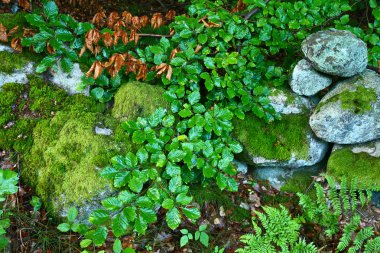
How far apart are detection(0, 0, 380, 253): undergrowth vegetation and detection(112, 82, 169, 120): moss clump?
0.11 ft

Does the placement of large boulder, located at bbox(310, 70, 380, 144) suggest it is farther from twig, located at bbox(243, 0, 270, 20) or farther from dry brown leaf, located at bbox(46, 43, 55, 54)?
dry brown leaf, located at bbox(46, 43, 55, 54)

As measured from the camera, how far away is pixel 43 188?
3.64 m

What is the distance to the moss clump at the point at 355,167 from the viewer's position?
4.32 metres

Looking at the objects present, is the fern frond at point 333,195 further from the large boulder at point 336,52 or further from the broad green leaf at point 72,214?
the broad green leaf at point 72,214

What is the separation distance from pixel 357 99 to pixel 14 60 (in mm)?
4132

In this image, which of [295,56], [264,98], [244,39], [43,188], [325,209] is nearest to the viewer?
[43,188]

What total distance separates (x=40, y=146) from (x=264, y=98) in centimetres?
265

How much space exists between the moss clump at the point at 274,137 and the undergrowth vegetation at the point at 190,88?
0.09m

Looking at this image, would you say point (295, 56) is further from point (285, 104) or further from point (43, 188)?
point (43, 188)

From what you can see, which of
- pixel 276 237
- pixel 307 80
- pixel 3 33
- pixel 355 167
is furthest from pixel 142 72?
pixel 355 167

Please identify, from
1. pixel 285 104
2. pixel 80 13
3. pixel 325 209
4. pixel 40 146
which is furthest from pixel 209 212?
pixel 80 13

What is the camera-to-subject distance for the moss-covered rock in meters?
4.34

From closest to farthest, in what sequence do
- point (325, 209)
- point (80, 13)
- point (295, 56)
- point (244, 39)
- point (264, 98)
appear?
point (325, 209) → point (264, 98) → point (244, 39) → point (295, 56) → point (80, 13)

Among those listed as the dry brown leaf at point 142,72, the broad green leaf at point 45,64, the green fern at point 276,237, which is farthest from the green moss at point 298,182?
the broad green leaf at point 45,64
